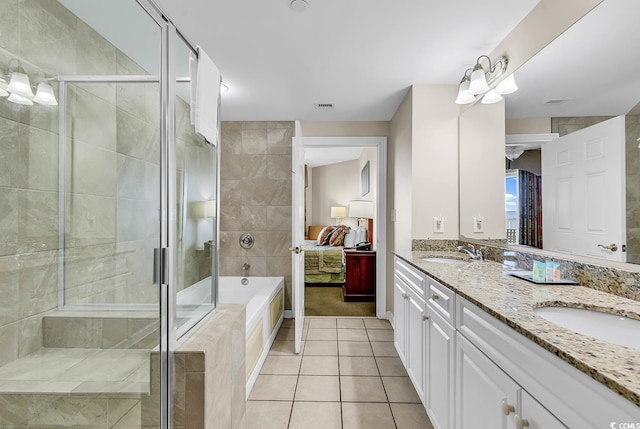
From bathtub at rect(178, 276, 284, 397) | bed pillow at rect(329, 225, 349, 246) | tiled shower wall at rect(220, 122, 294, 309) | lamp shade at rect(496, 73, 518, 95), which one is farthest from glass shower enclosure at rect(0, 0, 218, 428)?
bed pillow at rect(329, 225, 349, 246)

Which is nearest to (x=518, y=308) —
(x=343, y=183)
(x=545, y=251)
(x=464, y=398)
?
(x=464, y=398)

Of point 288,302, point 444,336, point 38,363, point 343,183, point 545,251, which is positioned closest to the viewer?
point 38,363

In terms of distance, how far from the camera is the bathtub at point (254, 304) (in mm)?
1502

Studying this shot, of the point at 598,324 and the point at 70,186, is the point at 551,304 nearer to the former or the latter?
the point at 598,324

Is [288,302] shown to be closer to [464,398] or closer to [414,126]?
[414,126]

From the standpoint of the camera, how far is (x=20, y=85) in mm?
1134

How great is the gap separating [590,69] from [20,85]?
245 centimetres

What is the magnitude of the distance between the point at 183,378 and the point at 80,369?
1.39 feet

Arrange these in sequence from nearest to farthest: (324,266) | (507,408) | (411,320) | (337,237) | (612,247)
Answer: (507,408) < (612,247) < (411,320) < (324,266) < (337,237)

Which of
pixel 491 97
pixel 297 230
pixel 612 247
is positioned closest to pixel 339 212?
pixel 297 230

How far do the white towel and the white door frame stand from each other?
2.05 meters

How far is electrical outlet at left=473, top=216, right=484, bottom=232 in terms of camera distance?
2394 mm

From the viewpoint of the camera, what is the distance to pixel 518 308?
3.41 feet

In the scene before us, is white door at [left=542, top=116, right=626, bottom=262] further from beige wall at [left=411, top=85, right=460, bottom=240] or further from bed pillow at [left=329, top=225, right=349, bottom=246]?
bed pillow at [left=329, top=225, right=349, bottom=246]
